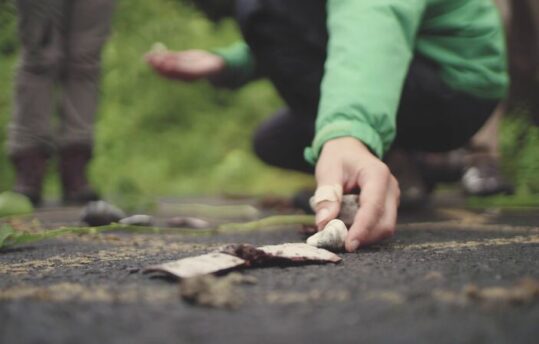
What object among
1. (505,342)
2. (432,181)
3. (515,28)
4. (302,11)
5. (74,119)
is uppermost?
(515,28)

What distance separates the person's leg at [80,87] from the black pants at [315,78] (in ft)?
2.80

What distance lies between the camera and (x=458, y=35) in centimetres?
163

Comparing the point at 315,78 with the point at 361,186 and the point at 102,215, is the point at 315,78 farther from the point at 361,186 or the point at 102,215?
the point at 361,186

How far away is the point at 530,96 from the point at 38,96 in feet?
6.69

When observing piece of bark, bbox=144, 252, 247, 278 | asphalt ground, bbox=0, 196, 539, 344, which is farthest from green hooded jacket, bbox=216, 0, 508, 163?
piece of bark, bbox=144, 252, 247, 278

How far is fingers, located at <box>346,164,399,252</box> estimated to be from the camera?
2.94 feet

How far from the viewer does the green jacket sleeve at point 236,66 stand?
2.10m

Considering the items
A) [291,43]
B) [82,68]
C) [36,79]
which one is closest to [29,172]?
[36,79]

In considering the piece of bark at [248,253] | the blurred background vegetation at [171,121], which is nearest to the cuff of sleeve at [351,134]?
the piece of bark at [248,253]

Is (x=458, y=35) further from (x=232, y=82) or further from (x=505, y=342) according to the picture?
(x=505, y=342)

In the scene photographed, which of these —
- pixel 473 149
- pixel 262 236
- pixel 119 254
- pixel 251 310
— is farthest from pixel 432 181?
pixel 251 310

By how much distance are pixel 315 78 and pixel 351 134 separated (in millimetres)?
748

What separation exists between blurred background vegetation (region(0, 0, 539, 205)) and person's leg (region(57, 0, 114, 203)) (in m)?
1.76

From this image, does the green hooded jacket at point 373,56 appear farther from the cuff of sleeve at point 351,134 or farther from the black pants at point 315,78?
the black pants at point 315,78
